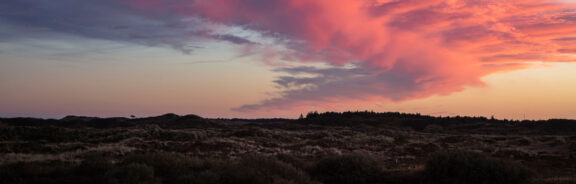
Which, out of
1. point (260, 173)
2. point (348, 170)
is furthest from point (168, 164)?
point (348, 170)

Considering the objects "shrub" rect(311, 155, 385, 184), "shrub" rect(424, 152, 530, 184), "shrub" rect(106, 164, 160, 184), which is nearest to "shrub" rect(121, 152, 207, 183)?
"shrub" rect(106, 164, 160, 184)

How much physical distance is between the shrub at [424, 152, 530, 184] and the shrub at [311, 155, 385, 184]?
2060mm

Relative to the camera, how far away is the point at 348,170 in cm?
1753

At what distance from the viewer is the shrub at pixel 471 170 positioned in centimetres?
1562

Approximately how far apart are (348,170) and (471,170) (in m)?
4.51

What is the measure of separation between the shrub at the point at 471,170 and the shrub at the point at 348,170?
2.06 meters

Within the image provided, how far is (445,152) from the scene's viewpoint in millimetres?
17250

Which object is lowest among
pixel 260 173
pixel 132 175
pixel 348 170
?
pixel 348 170

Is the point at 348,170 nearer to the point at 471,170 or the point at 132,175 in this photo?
the point at 471,170

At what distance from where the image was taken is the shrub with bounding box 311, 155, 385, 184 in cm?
1716

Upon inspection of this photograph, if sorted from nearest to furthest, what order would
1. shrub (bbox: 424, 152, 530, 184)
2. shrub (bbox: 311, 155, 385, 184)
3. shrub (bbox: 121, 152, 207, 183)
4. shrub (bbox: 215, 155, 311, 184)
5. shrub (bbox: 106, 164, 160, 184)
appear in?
shrub (bbox: 215, 155, 311, 184) < shrub (bbox: 106, 164, 160, 184) < shrub (bbox: 424, 152, 530, 184) < shrub (bbox: 121, 152, 207, 183) < shrub (bbox: 311, 155, 385, 184)

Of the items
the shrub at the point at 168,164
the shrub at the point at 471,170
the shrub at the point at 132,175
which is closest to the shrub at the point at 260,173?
the shrub at the point at 168,164

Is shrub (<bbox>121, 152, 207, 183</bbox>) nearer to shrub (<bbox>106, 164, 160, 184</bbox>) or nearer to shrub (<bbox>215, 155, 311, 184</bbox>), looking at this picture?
shrub (<bbox>106, 164, 160, 184</bbox>)

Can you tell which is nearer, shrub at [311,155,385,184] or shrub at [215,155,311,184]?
shrub at [215,155,311,184]
